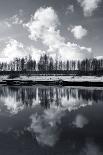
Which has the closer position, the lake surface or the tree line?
the lake surface

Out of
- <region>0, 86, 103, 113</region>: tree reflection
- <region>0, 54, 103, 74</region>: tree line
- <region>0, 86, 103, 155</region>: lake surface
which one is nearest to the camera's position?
<region>0, 86, 103, 155</region>: lake surface

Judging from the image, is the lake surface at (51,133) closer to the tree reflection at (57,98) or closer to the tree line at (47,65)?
the tree reflection at (57,98)

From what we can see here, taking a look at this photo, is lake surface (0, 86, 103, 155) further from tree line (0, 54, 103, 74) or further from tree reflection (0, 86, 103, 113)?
tree line (0, 54, 103, 74)

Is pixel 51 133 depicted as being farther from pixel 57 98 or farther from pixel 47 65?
pixel 47 65

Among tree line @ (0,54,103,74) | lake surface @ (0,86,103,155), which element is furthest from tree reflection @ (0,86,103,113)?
tree line @ (0,54,103,74)

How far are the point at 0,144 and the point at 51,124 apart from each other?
5117 millimetres

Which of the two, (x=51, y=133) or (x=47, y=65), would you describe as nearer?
(x=51, y=133)

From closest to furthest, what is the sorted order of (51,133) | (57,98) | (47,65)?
(51,133), (57,98), (47,65)

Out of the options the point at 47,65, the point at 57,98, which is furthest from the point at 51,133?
the point at 47,65

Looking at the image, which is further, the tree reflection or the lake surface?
the tree reflection

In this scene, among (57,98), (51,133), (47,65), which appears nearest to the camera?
(51,133)

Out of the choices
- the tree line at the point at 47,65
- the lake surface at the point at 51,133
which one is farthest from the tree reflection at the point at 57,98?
the tree line at the point at 47,65

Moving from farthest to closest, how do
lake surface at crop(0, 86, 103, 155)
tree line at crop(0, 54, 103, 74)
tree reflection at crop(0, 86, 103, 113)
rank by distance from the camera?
tree line at crop(0, 54, 103, 74)
tree reflection at crop(0, 86, 103, 113)
lake surface at crop(0, 86, 103, 155)

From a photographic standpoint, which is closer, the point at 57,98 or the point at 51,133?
the point at 51,133
